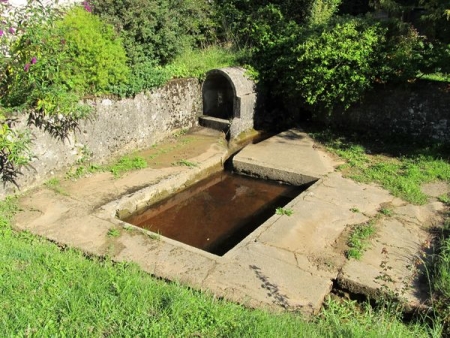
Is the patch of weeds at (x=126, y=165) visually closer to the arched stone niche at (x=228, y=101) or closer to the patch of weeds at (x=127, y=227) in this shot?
the patch of weeds at (x=127, y=227)

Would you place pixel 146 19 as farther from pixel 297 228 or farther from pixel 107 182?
pixel 297 228

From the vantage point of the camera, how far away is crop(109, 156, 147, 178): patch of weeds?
715 cm

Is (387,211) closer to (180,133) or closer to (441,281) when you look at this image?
(441,281)

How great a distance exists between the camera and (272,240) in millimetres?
5246

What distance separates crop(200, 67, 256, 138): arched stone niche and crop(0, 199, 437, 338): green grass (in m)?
5.60

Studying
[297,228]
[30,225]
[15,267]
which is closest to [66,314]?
[15,267]

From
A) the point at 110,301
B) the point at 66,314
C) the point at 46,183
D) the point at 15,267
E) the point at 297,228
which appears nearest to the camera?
the point at 66,314

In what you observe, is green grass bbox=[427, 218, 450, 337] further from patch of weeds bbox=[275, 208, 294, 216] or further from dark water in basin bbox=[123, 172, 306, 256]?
dark water in basin bbox=[123, 172, 306, 256]

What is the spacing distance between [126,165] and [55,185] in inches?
52.7

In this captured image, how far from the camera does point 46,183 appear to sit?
6426 millimetres

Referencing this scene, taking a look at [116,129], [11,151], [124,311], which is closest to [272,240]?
[124,311]

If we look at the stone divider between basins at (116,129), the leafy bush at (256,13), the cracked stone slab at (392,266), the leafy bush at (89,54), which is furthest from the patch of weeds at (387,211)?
the leafy bush at (256,13)

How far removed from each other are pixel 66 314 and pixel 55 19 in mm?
4951

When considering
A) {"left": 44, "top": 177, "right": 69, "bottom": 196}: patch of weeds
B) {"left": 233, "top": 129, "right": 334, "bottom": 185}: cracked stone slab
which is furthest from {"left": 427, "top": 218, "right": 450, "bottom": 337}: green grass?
{"left": 44, "top": 177, "right": 69, "bottom": 196}: patch of weeds
